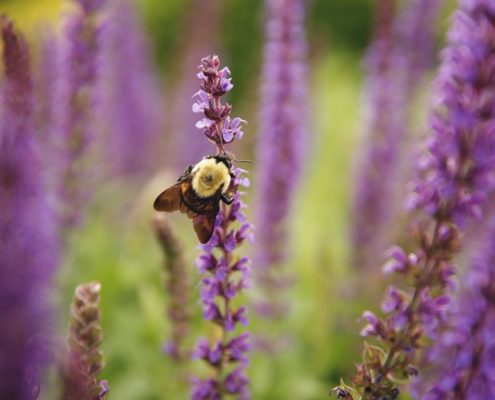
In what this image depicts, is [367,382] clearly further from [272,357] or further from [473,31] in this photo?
[272,357]

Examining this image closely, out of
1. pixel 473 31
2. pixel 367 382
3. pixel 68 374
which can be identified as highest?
pixel 473 31

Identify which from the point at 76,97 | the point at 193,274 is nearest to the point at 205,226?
the point at 76,97

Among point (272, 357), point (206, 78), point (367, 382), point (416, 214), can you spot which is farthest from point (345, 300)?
point (206, 78)

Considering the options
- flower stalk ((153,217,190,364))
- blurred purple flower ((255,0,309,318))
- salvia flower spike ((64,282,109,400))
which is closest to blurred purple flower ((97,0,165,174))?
blurred purple flower ((255,0,309,318))

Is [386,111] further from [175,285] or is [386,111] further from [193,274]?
[175,285]

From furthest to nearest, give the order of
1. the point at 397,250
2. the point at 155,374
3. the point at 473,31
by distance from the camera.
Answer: the point at 155,374 < the point at 397,250 < the point at 473,31

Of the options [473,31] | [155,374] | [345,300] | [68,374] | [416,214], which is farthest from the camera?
[345,300]

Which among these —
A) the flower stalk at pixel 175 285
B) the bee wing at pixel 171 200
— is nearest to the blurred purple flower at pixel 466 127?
the bee wing at pixel 171 200
